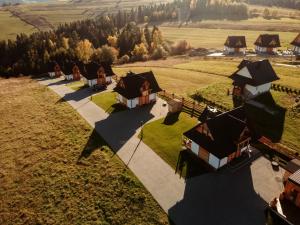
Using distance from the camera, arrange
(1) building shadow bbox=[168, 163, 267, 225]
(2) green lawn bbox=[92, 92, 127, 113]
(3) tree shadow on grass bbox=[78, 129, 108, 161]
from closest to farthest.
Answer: (1) building shadow bbox=[168, 163, 267, 225] → (3) tree shadow on grass bbox=[78, 129, 108, 161] → (2) green lawn bbox=[92, 92, 127, 113]

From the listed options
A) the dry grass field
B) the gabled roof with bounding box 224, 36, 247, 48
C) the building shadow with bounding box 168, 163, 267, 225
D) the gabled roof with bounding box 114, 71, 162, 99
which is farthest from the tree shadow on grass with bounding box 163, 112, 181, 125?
the gabled roof with bounding box 224, 36, 247, 48

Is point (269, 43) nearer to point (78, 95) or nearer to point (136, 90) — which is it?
point (136, 90)

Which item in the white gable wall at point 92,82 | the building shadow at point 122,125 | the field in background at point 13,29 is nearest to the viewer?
the building shadow at point 122,125

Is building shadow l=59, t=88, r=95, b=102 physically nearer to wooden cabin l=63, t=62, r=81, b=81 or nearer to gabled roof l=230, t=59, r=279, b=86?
wooden cabin l=63, t=62, r=81, b=81

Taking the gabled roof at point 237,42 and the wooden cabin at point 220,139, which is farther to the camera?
the gabled roof at point 237,42

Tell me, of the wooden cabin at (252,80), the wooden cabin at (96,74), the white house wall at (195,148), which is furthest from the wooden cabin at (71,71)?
the white house wall at (195,148)

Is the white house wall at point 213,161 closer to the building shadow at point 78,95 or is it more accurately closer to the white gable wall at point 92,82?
the building shadow at point 78,95
